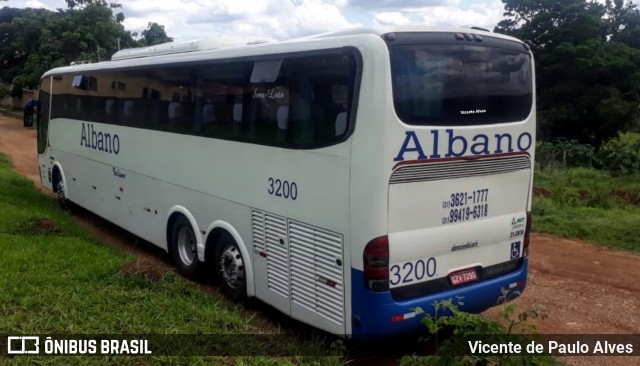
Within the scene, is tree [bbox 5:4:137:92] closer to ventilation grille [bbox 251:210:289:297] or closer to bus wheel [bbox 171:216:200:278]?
bus wheel [bbox 171:216:200:278]

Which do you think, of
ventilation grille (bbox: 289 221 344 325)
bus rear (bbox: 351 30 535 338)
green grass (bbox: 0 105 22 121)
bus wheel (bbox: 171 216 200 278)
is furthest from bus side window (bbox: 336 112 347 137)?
green grass (bbox: 0 105 22 121)

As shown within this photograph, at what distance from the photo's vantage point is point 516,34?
95.4ft

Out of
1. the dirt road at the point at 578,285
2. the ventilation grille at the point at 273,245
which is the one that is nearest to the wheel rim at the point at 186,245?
the dirt road at the point at 578,285

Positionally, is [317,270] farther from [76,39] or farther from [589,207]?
[76,39]

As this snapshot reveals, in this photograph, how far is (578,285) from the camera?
755 centimetres

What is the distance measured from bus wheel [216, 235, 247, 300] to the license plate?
7.24ft

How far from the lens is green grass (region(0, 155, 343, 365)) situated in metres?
4.68

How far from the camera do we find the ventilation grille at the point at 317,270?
494 cm

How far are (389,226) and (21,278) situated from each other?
12.7 feet

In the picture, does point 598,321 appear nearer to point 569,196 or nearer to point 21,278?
point 21,278

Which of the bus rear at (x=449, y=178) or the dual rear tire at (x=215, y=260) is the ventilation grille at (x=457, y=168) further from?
the dual rear tire at (x=215, y=260)

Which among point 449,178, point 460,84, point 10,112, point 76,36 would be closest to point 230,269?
point 449,178

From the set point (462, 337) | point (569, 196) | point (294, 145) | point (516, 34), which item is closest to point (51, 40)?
point (516, 34)

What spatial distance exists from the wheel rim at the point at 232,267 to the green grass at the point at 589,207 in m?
6.34
